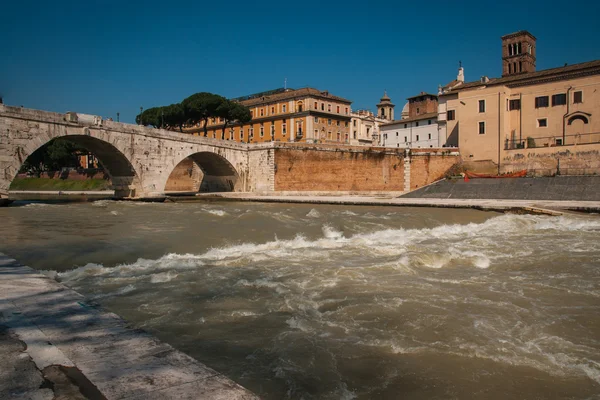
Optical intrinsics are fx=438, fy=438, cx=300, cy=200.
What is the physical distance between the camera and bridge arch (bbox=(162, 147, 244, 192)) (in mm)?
38344

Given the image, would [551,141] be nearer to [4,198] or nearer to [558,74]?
[558,74]

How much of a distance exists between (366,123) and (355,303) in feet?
227

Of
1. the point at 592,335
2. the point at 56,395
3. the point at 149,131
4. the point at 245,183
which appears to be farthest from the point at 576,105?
the point at 56,395

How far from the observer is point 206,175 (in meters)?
44.3

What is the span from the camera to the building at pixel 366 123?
7131 cm

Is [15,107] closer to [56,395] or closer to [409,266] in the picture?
[409,266]

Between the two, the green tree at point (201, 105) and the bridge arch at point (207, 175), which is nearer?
the bridge arch at point (207, 175)

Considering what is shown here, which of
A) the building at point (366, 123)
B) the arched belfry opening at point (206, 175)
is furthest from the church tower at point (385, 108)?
the arched belfry opening at point (206, 175)

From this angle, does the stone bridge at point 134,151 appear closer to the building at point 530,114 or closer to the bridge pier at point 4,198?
the bridge pier at point 4,198

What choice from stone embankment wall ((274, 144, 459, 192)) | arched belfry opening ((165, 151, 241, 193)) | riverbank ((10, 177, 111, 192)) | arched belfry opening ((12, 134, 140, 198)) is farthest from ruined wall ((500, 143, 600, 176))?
riverbank ((10, 177, 111, 192))

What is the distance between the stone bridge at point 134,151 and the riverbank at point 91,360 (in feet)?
70.2

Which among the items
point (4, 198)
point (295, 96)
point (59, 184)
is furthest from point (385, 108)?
point (4, 198)

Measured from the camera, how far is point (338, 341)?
17.4 feet

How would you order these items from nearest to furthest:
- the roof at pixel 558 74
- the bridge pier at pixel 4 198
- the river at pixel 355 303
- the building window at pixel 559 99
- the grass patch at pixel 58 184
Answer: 1. the river at pixel 355 303
2. the bridge pier at pixel 4 198
3. the roof at pixel 558 74
4. the building window at pixel 559 99
5. the grass patch at pixel 58 184
